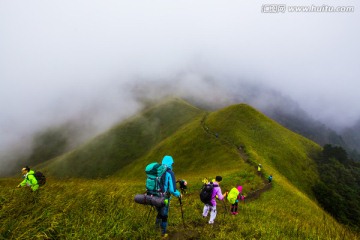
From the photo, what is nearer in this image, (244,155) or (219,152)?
(244,155)

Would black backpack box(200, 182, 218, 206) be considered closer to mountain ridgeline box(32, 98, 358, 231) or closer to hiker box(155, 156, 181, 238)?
hiker box(155, 156, 181, 238)

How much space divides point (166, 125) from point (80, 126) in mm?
84108

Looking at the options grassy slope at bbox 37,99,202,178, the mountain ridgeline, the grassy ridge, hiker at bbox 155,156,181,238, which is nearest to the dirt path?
the mountain ridgeline

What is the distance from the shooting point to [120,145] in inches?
4348

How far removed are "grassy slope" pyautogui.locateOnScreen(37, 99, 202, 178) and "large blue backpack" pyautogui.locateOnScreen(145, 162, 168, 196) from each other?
85935mm

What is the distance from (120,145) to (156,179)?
4126 inches

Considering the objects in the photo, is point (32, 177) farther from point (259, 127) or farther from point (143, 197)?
point (259, 127)

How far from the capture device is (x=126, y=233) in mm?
7832

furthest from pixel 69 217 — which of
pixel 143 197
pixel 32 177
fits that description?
pixel 32 177

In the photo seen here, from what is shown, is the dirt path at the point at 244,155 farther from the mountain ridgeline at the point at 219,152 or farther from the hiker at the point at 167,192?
the hiker at the point at 167,192

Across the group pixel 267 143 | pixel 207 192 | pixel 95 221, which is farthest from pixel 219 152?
pixel 95 221

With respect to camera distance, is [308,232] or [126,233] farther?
[308,232]

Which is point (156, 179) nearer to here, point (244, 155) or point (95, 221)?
point (95, 221)

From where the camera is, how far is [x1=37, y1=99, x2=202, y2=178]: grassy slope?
98.1 m
